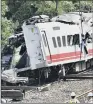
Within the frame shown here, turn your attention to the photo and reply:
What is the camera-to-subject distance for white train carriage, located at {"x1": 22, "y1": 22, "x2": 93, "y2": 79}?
16.9 metres

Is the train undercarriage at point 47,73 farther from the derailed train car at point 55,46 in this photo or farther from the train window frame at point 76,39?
the train window frame at point 76,39

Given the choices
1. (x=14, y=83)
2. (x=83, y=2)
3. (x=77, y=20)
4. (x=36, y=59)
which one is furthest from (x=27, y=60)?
(x=83, y=2)

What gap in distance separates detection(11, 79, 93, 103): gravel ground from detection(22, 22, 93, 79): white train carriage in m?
1.17

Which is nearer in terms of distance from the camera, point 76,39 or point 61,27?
point 61,27

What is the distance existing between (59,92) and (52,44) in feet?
10.1

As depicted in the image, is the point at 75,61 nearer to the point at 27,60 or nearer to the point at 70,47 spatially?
the point at 70,47

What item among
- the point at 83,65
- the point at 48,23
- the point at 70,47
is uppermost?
the point at 48,23

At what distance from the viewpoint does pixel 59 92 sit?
49.1 feet

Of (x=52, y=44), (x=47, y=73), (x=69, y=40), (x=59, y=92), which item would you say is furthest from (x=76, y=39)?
(x=59, y=92)

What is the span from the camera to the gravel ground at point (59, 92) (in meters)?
13.5

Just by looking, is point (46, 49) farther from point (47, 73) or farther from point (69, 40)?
point (69, 40)

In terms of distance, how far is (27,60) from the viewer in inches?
690

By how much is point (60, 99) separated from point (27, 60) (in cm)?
442

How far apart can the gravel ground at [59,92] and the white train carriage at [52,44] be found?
1165 mm
